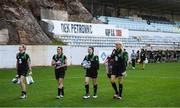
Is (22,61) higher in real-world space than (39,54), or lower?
higher

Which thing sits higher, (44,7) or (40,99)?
(44,7)

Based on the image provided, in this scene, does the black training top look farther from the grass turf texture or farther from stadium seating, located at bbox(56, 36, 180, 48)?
stadium seating, located at bbox(56, 36, 180, 48)

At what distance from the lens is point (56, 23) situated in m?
43.2

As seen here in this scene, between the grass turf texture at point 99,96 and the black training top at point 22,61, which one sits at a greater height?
the black training top at point 22,61

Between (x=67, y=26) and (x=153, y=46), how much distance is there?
1613cm

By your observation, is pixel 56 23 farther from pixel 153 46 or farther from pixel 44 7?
pixel 153 46

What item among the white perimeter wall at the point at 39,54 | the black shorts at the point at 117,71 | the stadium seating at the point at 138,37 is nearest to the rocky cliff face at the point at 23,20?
the white perimeter wall at the point at 39,54

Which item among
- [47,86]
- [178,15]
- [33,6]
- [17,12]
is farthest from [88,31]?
[178,15]

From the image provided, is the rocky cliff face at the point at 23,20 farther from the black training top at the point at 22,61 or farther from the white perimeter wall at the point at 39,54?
the black training top at the point at 22,61

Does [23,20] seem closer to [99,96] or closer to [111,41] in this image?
[111,41]

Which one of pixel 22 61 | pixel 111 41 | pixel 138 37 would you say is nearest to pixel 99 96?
pixel 22 61

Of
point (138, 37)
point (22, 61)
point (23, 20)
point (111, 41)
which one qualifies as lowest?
point (22, 61)

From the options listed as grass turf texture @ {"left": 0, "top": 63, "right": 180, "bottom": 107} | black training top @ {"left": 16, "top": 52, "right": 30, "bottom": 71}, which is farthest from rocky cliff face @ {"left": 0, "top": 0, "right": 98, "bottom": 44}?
black training top @ {"left": 16, "top": 52, "right": 30, "bottom": 71}

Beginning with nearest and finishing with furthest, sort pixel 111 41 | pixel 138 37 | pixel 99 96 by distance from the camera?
pixel 99 96 → pixel 111 41 → pixel 138 37
